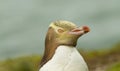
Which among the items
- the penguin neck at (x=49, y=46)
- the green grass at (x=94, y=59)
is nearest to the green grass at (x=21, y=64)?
the green grass at (x=94, y=59)

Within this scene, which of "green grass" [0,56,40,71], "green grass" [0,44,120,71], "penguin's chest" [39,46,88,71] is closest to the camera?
"penguin's chest" [39,46,88,71]

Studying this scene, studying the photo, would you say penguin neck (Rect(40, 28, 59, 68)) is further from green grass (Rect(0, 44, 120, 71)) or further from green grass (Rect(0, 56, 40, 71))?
green grass (Rect(0, 44, 120, 71))

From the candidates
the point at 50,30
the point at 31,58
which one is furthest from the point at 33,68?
the point at 50,30

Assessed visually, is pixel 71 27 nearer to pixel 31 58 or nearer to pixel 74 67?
pixel 74 67

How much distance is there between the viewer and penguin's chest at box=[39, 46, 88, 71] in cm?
229

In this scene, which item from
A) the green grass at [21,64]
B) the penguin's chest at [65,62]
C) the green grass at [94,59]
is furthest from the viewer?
the green grass at [94,59]

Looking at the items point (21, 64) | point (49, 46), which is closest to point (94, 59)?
point (21, 64)

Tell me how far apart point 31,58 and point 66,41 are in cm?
275

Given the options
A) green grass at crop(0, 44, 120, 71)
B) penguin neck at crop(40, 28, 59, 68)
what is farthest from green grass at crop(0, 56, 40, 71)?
penguin neck at crop(40, 28, 59, 68)

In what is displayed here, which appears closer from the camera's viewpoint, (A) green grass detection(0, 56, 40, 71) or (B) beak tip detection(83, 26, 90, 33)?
(B) beak tip detection(83, 26, 90, 33)

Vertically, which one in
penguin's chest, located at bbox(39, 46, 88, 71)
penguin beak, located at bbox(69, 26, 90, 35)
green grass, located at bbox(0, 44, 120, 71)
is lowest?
green grass, located at bbox(0, 44, 120, 71)

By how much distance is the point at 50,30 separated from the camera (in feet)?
7.82

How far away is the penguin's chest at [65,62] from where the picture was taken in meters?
2.29

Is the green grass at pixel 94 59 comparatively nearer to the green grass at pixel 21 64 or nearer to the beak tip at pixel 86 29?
the green grass at pixel 21 64
